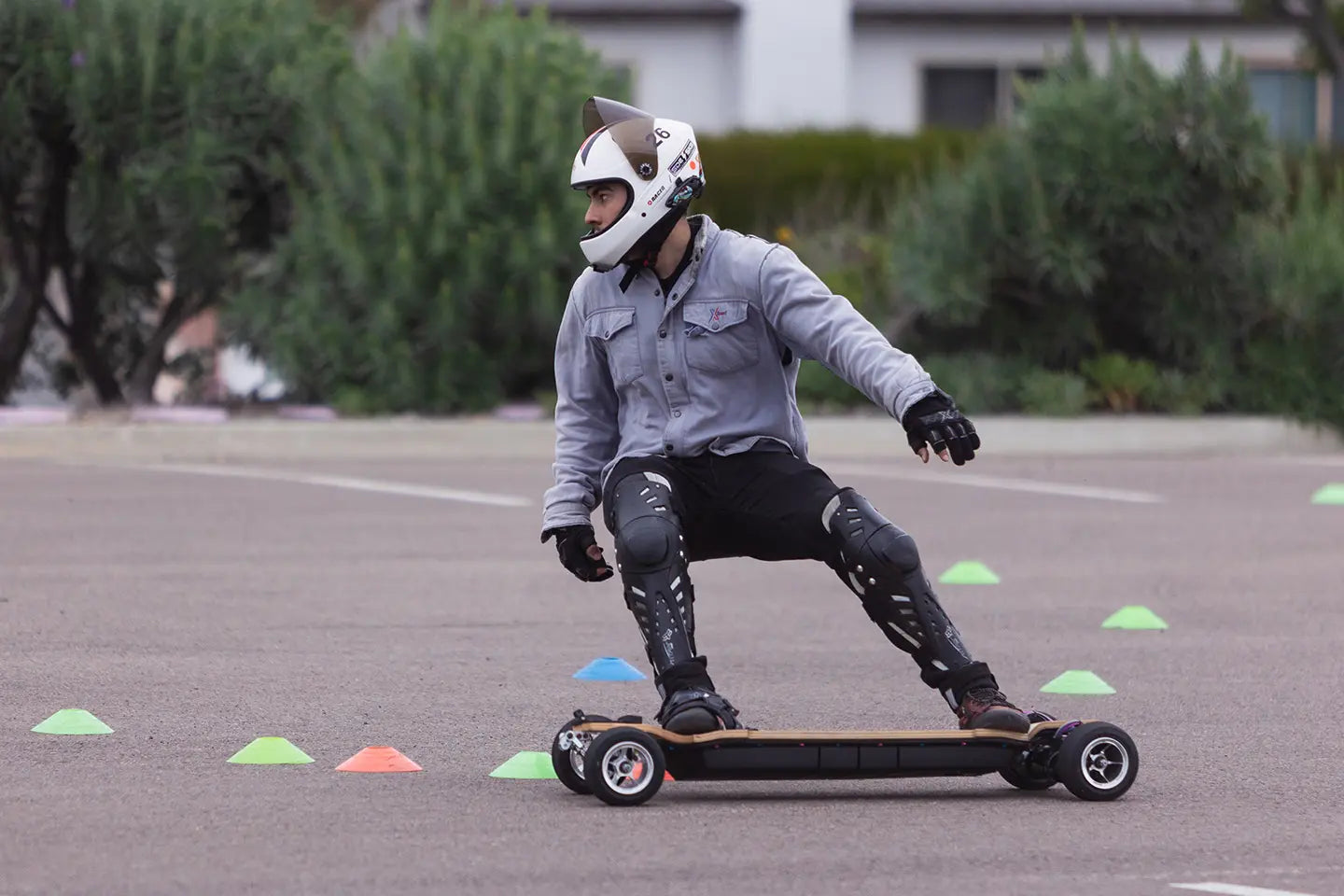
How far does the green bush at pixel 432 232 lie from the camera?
18.3m

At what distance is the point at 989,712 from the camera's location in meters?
5.76

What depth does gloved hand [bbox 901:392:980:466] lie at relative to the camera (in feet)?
18.1

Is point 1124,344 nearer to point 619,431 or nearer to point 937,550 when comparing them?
point 937,550

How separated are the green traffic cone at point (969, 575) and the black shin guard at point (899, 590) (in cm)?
473

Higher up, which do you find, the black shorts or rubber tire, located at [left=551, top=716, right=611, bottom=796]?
the black shorts

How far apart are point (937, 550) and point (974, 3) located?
20.4 metres

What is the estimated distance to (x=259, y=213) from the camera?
20.1 metres

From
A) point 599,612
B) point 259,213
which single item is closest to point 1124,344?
point 259,213

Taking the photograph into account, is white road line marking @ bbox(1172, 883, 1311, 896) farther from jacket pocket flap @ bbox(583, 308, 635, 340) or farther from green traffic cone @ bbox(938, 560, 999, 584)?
green traffic cone @ bbox(938, 560, 999, 584)

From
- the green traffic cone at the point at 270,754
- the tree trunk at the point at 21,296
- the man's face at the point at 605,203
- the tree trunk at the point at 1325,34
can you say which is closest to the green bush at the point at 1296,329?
the tree trunk at the point at 21,296

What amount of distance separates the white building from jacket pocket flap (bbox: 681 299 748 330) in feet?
78.0

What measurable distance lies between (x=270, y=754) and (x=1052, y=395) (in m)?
12.3

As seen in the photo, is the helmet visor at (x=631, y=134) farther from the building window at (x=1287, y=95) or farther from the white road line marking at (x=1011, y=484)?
the building window at (x=1287, y=95)

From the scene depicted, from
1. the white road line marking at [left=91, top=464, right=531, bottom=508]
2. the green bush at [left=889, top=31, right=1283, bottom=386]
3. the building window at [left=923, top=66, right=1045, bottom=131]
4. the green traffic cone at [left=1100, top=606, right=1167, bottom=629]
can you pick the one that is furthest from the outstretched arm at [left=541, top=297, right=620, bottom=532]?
the building window at [left=923, top=66, right=1045, bottom=131]
